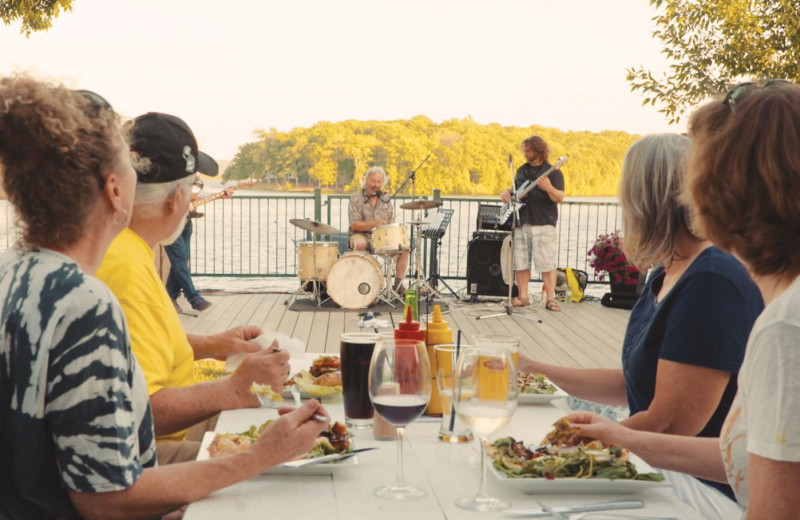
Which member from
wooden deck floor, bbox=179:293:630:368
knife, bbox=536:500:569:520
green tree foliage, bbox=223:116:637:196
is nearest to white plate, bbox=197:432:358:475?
knife, bbox=536:500:569:520

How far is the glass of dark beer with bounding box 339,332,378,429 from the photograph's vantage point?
5.42 ft

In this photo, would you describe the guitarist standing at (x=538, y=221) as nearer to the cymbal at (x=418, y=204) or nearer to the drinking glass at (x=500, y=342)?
the cymbal at (x=418, y=204)

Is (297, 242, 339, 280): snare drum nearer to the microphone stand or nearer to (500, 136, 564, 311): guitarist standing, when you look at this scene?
the microphone stand

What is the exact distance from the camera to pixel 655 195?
200cm

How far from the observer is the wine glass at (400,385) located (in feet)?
4.16

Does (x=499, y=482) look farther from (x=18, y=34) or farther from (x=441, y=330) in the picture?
(x=18, y=34)

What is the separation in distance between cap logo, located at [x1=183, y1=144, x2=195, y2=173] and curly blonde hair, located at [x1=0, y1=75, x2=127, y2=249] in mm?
718

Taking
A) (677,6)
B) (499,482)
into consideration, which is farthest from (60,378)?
(677,6)

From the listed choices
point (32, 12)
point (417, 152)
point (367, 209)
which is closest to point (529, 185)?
point (367, 209)

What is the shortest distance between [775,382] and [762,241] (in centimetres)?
24

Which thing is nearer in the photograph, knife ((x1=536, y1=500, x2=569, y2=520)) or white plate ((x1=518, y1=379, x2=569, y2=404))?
knife ((x1=536, y1=500, x2=569, y2=520))

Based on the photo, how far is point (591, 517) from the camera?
1209mm

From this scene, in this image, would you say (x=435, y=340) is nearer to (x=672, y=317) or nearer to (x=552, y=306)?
(x=672, y=317)

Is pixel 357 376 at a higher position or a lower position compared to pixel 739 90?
lower
